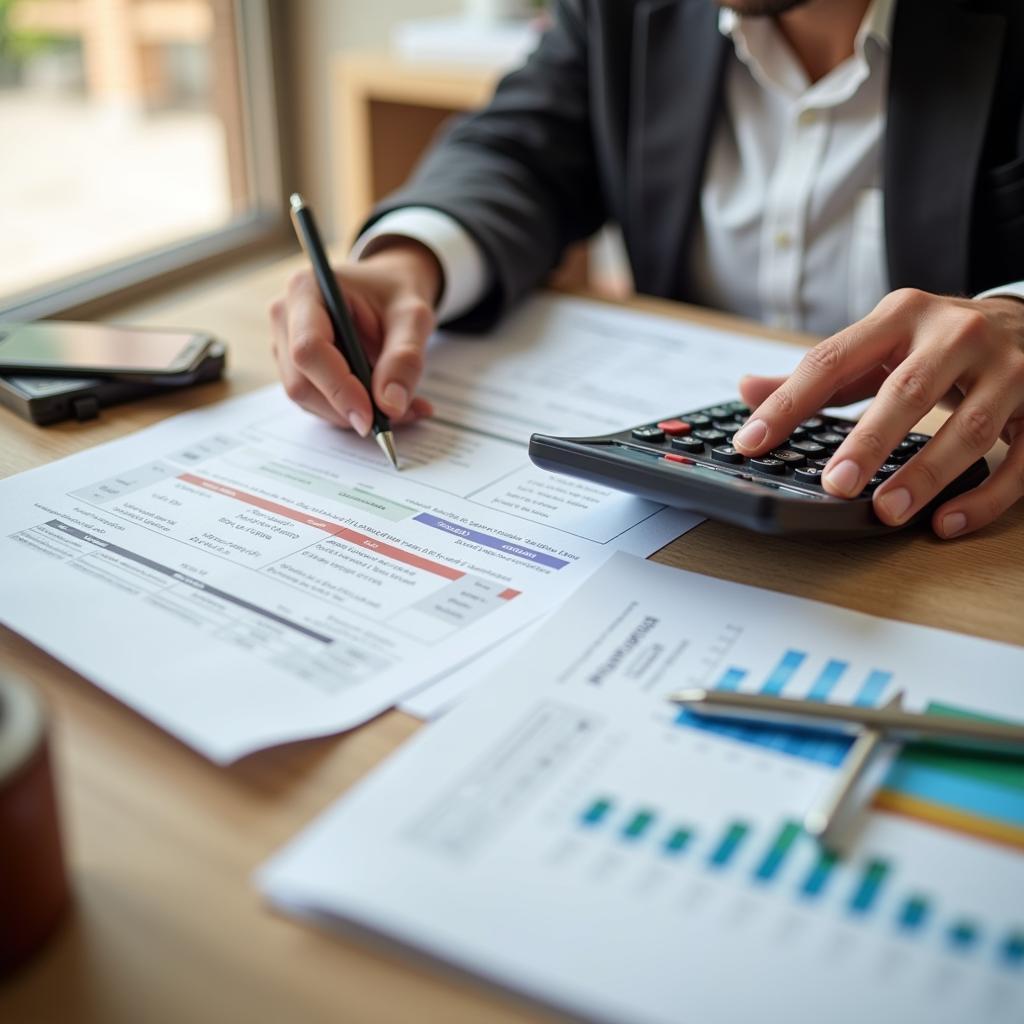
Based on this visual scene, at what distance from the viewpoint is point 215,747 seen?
38 cm

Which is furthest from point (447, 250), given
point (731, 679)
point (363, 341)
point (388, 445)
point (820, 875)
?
point (820, 875)

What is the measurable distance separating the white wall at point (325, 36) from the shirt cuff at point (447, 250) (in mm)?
1093

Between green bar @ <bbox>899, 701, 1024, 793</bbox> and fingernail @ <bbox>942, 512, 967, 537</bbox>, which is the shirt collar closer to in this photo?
fingernail @ <bbox>942, 512, 967, 537</bbox>

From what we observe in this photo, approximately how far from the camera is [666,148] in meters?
1.00

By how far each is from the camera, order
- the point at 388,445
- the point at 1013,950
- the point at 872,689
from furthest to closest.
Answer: the point at 388,445 → the point at 872,689 → the point at 1013,950

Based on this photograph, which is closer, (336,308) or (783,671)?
(783,671)

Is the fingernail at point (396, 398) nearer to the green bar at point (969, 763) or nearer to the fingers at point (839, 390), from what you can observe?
the fingers at point (839, 390)

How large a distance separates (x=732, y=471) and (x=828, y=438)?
0.08m

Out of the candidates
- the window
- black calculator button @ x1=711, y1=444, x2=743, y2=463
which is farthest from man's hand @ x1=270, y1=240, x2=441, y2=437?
the window

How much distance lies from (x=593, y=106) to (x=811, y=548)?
66 cm

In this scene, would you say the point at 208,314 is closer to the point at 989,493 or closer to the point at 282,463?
the point at 282,463

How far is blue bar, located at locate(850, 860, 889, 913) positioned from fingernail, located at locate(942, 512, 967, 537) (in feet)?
0.84

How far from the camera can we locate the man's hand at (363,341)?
65cm

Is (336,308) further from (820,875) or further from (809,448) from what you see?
(820,875)
